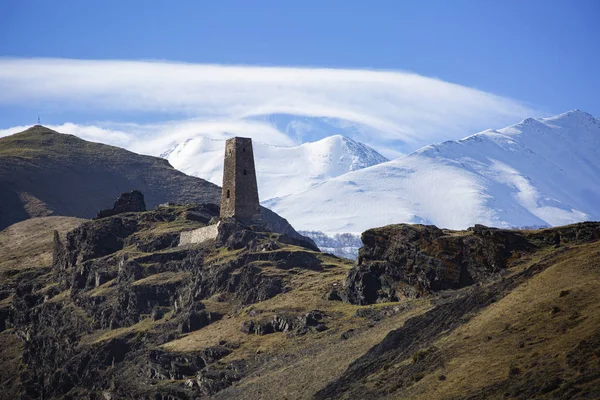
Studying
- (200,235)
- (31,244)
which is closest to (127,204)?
(31,244)

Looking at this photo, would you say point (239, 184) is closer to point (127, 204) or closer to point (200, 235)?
point (200, 235)

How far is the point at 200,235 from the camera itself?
131375mm

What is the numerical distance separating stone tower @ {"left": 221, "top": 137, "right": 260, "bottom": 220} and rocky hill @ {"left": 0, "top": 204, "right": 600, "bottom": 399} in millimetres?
5920

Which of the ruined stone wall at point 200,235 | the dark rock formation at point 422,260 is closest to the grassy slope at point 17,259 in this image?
the ruined stone wall at point 200,235

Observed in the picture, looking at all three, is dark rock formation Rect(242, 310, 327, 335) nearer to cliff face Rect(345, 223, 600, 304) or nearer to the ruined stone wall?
cliff face Rect(345, 223, 600, 304)

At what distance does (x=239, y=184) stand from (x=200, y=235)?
33.6 ft

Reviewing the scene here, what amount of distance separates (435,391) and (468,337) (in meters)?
7.11

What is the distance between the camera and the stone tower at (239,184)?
454ft

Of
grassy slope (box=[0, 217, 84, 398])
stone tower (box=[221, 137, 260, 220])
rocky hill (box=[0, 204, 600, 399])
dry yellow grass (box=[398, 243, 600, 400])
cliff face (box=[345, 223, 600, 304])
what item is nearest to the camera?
dry yellow grass (box=[398, 243, 600, 400])

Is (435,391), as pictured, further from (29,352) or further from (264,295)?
(29,352)

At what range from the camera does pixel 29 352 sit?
408ft

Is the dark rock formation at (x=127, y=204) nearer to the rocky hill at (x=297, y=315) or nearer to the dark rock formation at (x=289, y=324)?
the rocky hill at (x=297, y=315)

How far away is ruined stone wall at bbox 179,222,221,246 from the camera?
129375 mm

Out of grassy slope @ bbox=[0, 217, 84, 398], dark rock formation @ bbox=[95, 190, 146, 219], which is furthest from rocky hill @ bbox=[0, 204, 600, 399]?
dark rock formation @ bbox=[95, 190, 146, 219]
